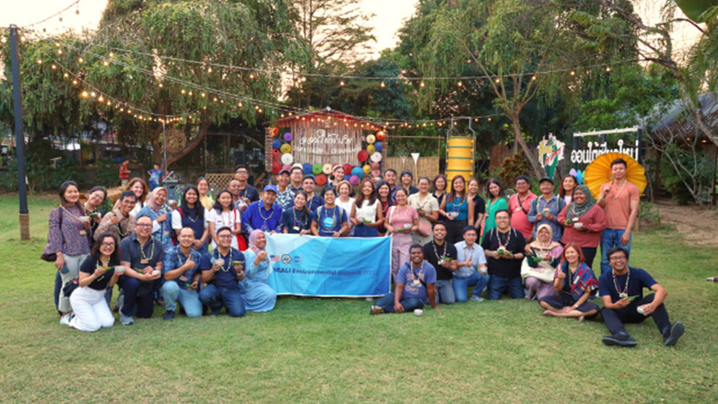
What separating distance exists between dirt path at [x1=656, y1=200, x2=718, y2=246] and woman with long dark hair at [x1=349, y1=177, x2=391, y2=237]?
7560mm

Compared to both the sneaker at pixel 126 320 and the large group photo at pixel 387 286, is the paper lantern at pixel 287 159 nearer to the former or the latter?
the large group photo at pixel 387 286

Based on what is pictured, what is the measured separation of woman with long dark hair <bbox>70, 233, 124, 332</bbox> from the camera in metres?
Result: 4.89

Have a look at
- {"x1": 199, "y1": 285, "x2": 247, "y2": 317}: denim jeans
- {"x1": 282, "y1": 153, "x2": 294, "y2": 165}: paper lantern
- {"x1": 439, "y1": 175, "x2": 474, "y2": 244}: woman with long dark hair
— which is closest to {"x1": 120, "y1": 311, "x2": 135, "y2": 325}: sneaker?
{"x1": 199, "y1": 285, "x2": 247, "y2": 317}: denim jeans

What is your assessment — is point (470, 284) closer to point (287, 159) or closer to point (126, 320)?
point (126, 320)

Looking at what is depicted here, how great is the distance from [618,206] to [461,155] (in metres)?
9.23

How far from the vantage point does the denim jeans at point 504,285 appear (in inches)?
243

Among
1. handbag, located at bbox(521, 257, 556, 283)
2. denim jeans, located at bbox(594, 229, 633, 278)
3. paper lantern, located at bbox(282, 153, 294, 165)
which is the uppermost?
paper lantern, located at bbox(282, 153, 294, 165)

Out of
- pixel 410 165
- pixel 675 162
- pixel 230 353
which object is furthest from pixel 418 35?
pixel 230 353

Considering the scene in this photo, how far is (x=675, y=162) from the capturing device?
14750mm

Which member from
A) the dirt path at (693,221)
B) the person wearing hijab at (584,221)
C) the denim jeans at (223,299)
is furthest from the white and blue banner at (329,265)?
the dirt path at (693,221)

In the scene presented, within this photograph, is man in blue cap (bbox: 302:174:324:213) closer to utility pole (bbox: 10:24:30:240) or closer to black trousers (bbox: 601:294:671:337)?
black trousers (bbox: 601:294:671:337)

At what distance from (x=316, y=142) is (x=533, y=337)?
12.5 m

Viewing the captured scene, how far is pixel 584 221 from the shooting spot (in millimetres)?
5859

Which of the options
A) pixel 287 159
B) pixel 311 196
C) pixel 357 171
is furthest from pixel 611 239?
pixel 287 159
